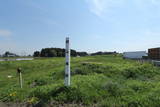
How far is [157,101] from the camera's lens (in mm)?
4723

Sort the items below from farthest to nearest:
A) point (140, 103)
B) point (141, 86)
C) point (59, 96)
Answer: point (141, 86) → point (59, 96) → point (140, 103)

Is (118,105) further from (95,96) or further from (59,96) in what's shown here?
(59,96)

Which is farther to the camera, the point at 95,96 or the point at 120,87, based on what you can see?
the point at 120,87

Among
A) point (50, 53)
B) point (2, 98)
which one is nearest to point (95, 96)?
point (2, 98)

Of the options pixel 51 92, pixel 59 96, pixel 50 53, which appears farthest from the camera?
pixel 50 53

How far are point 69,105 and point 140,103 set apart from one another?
167 cm

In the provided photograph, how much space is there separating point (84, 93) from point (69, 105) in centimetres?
66

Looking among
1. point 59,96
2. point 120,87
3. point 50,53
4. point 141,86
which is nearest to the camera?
point 59,96

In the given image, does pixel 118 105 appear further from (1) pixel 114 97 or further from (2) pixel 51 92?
(2) pixel 51 92

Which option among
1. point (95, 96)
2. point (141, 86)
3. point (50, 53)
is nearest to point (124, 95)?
point (95, 96)

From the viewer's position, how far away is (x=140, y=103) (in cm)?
466

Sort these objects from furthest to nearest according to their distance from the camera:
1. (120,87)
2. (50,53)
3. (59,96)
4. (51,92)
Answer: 1. (50,53)
2. (120,87)
3. (51,92)
4. (59,96)

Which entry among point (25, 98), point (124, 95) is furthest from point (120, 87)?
point (25, 98)

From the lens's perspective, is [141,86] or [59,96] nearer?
[59,96]
